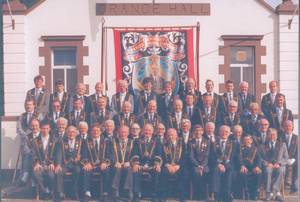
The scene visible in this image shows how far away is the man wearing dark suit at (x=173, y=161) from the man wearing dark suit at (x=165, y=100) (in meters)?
0.73

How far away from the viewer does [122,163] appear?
13.1 m

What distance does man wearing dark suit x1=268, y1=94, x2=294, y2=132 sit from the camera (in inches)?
547

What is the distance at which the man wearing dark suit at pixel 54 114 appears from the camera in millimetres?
13742

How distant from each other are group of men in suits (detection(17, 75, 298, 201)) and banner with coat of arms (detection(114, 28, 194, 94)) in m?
1.65

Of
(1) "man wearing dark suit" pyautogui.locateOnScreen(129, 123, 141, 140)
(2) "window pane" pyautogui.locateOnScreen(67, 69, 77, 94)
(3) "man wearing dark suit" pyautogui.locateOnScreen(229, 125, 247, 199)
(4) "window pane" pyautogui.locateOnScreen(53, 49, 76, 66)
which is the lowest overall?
(3) "man wearing dark suit" pyautogui.locateOnScreen(229, 125, 247, 199)

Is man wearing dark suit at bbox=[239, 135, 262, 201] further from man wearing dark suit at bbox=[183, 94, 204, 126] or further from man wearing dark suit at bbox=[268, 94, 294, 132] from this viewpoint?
man wearing dark suit at bbox=[183, 94, 204, 126]

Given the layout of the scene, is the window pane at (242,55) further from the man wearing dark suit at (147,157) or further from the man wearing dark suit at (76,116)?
the man wearing dark suit at (76,116)

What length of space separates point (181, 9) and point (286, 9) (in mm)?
2076

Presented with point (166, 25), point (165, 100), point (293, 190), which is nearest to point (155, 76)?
point (166, 25)

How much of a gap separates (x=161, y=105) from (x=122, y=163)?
145 centimetres

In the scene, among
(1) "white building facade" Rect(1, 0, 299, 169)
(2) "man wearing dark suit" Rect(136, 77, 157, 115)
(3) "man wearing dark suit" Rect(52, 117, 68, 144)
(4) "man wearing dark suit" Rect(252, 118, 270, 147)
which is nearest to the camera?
(3) "man wearing dark suit" Rect(52, 117, 68, 144)

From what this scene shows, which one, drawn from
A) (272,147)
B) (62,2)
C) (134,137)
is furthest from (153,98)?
(62,2)

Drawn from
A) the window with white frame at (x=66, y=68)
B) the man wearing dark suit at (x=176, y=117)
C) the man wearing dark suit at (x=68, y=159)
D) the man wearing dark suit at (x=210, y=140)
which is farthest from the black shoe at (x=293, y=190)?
the window with white frame at (x=66, y=68)

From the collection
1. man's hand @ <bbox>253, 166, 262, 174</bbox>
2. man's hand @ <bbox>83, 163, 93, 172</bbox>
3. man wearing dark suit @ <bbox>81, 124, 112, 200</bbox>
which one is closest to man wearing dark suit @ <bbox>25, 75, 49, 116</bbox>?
man wearing dark suit @ <bbox>81, 124, 112, 200</bbox>
